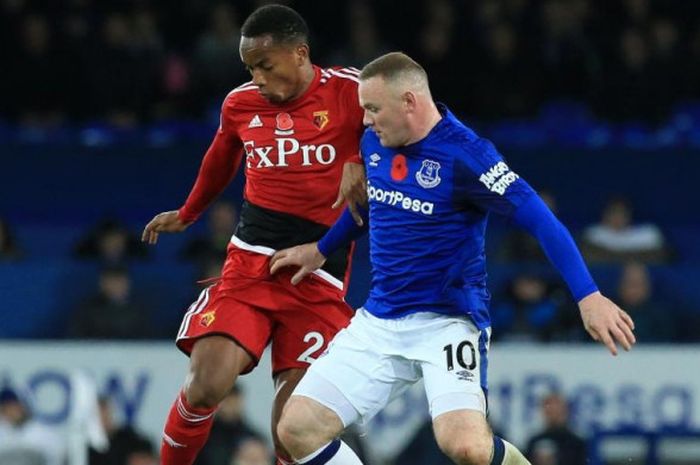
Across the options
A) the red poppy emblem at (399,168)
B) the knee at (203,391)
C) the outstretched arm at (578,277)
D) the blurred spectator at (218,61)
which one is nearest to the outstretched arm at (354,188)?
the red poppy emblem at (399,168)

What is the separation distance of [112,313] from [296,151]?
15.5 ft

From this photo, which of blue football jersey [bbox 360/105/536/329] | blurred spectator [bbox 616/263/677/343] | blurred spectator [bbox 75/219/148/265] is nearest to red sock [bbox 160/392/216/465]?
blue football jersey [bbox 360/105/536/329]

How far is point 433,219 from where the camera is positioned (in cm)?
636

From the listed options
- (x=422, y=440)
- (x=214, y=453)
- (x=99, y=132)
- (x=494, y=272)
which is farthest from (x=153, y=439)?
(x=99, y=132)

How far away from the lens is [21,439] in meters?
10.5

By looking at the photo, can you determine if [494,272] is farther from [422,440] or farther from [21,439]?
[21,439]

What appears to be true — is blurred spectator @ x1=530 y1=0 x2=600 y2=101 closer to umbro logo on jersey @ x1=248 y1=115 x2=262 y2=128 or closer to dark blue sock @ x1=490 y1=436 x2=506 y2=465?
umbro logo on jersey @ x1=248 y1=115 x2=262 y2=128

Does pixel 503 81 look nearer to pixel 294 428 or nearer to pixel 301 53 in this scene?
pixel 301 53

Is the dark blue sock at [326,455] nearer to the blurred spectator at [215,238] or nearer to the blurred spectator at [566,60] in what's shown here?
the blurred spectator at [215,238]

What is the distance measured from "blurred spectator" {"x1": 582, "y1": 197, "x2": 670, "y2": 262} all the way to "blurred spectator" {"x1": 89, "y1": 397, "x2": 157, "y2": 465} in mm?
3556

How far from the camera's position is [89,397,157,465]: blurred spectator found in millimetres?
10188

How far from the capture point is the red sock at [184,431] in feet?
22.4

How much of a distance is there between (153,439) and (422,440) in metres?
1.64

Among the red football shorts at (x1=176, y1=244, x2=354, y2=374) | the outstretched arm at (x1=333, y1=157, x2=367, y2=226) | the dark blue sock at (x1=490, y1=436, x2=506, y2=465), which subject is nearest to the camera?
the dark blue sock at (x1=490, y1=436, x2=506, y2=465)
